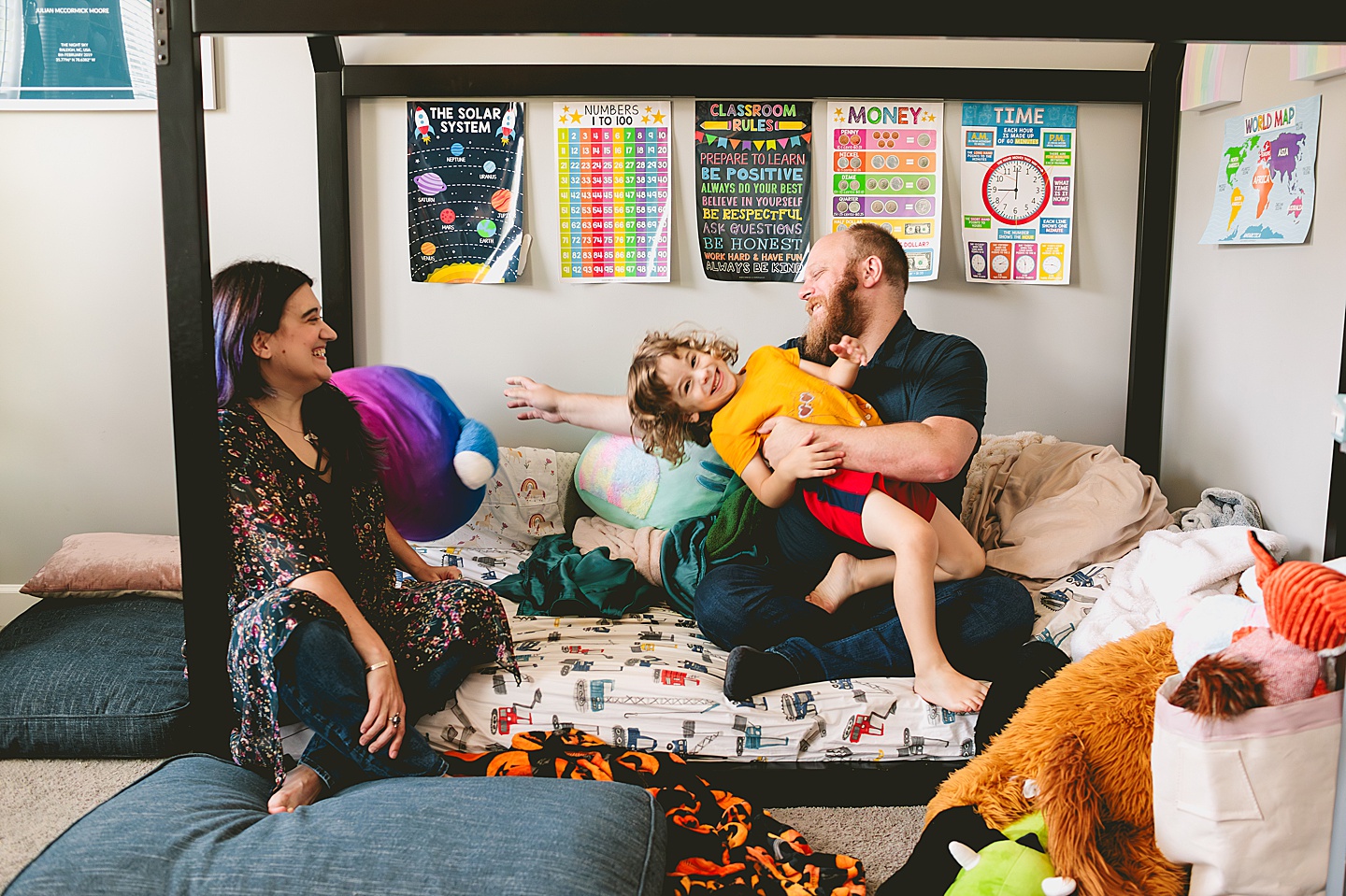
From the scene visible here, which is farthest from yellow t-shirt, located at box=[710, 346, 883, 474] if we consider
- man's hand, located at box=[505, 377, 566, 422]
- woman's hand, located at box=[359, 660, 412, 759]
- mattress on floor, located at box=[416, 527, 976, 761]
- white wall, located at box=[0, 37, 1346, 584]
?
woman's hand, located at box=[359, 660, 412, 759]

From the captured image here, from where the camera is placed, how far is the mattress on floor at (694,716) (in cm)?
175

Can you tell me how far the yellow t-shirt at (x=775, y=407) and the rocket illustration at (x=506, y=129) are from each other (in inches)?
37.7

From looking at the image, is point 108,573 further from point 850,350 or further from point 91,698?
point 850,350

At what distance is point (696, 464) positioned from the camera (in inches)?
93.1

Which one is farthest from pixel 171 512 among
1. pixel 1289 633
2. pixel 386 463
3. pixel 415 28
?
pixel 1289 633

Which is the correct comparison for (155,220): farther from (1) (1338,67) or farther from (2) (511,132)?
(1) (1338,67)

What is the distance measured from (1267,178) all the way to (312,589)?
207 centimetres

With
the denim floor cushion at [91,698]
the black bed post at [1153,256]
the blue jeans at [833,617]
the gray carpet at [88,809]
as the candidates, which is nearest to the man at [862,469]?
the blue jeans at [833,617]

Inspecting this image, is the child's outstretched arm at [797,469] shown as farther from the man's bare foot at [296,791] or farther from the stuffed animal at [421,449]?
the man's bare foot at [296,791]

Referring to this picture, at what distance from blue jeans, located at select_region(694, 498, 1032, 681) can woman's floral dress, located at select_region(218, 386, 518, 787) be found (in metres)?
0.43

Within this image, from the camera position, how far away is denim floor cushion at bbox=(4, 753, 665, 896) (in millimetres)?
1260

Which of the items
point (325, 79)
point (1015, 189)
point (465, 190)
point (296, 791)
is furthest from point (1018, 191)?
point (296, 791)

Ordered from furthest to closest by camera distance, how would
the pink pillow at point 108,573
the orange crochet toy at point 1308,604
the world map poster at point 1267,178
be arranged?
1. the pink pillow at point 108,573
2. the world map poster at point 1267,178
3. the orange crochet toy at point 1308,604

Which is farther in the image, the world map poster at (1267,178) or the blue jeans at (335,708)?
the world map poster at (1267,178)
